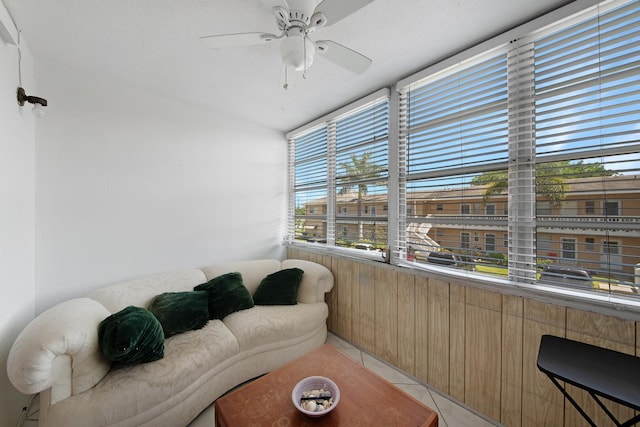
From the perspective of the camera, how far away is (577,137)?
1361 mm

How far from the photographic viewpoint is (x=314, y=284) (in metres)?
2.53

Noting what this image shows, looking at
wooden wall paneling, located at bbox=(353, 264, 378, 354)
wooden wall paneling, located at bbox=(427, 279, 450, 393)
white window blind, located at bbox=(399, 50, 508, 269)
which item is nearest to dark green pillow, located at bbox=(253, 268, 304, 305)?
wooden wall paneling, located at bbox=(353, 264, 378, 354)

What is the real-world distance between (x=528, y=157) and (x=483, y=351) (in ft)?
4.29

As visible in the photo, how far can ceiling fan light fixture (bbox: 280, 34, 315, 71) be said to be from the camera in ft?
4.26

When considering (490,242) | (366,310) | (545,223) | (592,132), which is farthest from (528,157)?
(366,310)

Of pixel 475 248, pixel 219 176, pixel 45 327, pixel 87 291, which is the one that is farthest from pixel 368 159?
pixel 87 291

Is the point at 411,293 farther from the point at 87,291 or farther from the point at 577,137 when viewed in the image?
the point at 87,291

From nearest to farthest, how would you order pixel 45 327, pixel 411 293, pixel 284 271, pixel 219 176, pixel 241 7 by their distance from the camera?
pixel 45 327 < pixel 241 7 < pixel 411 293 < pixel 284 271 < pixel 219 176

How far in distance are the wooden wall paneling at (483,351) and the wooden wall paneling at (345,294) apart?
3.46ft

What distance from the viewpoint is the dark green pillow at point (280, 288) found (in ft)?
8.00

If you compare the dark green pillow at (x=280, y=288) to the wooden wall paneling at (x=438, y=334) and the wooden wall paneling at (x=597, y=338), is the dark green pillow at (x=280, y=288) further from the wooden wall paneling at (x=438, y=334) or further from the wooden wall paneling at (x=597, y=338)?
the wooden wall paneling at (x=597, y=338)

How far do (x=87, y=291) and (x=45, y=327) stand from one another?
100 centimetres

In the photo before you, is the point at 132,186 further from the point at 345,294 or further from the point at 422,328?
the point at 422,328

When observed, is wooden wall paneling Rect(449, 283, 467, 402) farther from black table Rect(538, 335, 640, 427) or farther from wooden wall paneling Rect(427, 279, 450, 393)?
black table Rect(538, 335, 640, 427)
